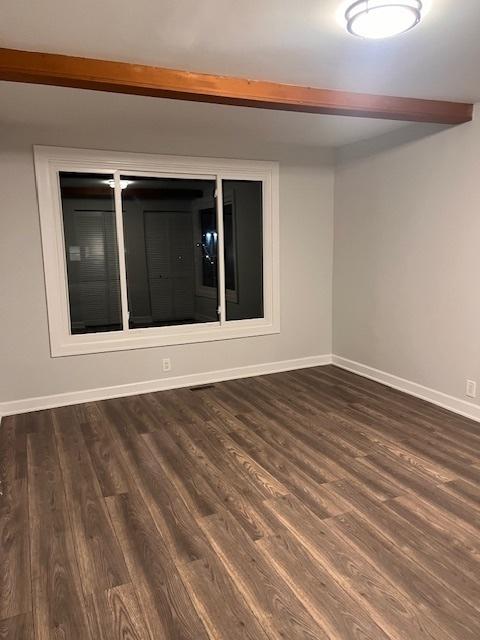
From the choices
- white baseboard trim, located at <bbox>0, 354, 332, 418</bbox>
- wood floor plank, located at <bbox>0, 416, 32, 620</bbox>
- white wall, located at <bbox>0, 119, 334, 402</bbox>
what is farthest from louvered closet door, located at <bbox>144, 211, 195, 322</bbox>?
wood floor plank, located at <bbox>0, 416, 32, 620</bbox>

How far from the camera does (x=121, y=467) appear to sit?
2.97 meters

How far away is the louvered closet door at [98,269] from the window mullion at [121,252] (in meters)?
0.07

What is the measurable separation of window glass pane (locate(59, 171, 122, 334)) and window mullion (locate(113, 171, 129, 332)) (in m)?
0.06

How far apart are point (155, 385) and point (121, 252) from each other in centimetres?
135

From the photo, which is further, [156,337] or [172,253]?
[172,253]

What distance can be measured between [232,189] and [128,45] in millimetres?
2555

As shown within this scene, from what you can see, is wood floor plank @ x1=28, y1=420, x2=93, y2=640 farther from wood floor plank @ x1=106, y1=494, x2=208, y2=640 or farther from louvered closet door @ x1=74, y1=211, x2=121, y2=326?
louvered closet door @ x1=74, y1=211, x2=121, y2=326


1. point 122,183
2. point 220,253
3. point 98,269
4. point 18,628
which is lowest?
point 18,628

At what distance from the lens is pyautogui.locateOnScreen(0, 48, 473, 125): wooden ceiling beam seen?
92.8 inches

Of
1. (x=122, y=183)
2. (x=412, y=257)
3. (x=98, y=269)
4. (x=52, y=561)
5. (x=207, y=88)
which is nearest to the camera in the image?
(x=52, y=561)

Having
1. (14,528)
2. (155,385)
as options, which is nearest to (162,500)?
(14,528)

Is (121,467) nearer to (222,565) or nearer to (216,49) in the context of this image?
(222,565)

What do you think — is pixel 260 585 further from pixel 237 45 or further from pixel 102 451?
pixel 237 45

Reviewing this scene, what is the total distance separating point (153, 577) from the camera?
6.47ft
